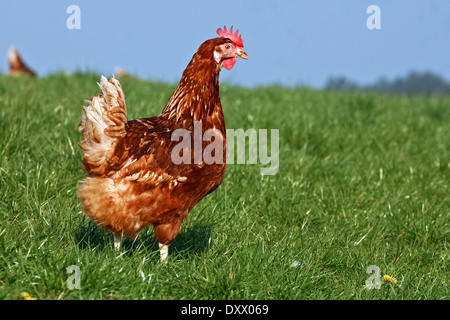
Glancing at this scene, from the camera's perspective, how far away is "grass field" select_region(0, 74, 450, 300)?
166 inches

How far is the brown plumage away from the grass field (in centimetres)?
27

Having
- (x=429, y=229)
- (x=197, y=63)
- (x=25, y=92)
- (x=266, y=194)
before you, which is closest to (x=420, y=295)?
(x=429, y=229)

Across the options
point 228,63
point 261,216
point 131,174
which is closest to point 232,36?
point 228,63

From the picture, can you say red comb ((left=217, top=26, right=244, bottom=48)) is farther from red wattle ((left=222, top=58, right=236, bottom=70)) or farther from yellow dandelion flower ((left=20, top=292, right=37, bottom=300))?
yellow dandelion flower ((left=20, top=292, right=37, bottom=300))

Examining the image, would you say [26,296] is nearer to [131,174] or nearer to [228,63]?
A: [131,174]

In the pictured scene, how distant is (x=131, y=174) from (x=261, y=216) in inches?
80.9

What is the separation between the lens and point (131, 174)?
14.8 ft

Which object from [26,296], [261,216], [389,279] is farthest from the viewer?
[261,216]

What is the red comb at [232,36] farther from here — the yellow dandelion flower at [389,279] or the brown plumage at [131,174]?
the yellow dandelion flower at [389,279]

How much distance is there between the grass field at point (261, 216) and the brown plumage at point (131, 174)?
0.27 metres

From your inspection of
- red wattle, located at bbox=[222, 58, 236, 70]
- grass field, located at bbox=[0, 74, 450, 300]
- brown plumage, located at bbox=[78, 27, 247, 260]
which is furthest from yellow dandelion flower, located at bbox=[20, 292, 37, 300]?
red wattle, located at bbox=[222, 58, 236, 70]

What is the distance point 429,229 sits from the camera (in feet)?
20.7
